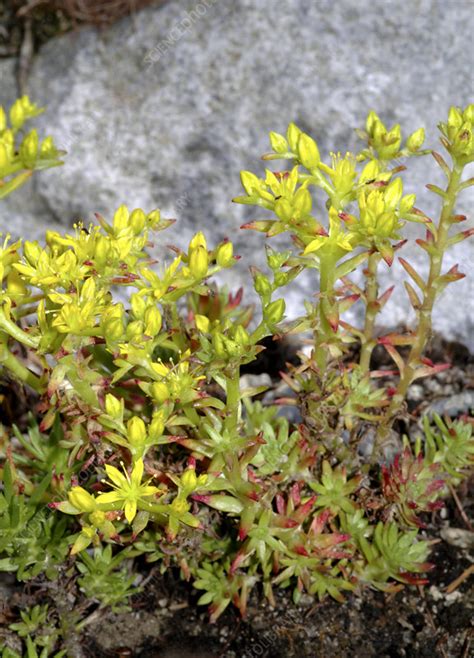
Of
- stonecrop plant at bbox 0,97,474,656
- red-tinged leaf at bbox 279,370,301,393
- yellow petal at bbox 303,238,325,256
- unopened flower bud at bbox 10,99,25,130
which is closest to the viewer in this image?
yellow petal at bbox 303,238,325,256

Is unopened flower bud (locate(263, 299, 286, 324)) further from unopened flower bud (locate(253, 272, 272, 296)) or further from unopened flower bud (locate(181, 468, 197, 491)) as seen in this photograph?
unopened flower bud (locate(181, 468, 197, 491))

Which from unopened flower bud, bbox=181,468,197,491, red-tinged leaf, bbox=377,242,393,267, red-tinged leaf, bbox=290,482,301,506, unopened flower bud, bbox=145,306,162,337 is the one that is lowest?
red-tinged leaf, bbox=290,482,301,506

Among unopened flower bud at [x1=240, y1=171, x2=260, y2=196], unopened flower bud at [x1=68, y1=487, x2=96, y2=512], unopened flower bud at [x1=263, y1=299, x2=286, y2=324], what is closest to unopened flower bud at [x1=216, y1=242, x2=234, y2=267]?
unopened flower bud at [x1=240, y1=171, x2=260, y2=196]

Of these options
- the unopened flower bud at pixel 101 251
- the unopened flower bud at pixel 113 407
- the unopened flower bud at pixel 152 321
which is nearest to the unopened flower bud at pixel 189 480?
the unopened flower bud at pixel 113 407

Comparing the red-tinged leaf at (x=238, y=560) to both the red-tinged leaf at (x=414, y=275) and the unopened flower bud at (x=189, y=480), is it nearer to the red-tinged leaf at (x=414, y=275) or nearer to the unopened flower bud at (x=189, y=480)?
the unopened flower bud at (x=189, y=480)

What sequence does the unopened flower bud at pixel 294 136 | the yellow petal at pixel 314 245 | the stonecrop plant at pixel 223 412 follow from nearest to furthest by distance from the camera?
the yellow petal at pixel 314 245, the stonecrop plant at pixel 223 412, the unopened flower bud at pixel 294 136

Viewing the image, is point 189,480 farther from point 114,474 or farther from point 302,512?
point 302,512

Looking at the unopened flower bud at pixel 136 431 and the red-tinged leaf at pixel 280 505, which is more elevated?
the unopened flower bud at pixel 136 431

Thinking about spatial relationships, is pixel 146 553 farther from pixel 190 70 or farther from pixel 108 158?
pixel 190 70
